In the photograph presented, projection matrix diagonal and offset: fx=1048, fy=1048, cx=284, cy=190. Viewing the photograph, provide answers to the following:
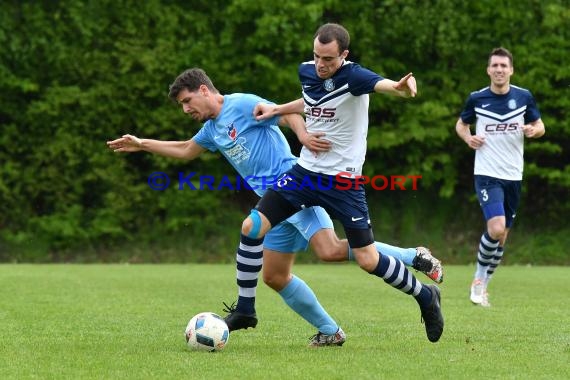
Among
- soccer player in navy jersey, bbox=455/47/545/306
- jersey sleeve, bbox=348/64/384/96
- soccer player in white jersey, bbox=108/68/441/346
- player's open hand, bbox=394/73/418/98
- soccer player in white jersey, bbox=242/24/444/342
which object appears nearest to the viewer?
player's open hand, bbox=394/73/418/98

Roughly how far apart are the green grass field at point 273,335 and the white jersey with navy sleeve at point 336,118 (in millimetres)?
A: 1133

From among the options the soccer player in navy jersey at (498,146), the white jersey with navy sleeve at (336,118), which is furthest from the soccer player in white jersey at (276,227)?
the soccer player in navy jersey at (498,146)

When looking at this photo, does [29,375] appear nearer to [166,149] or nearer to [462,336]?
[166,149]

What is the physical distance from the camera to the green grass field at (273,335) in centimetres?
540

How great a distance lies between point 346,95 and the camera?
6293 millimetres

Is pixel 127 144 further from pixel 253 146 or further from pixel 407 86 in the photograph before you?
pixel 407 86

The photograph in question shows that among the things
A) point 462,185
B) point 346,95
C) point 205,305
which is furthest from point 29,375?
point 462,185

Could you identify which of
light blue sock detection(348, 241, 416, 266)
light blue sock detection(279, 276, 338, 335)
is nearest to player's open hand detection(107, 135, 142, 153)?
light blue sock detection(279, 276, 338, 335)

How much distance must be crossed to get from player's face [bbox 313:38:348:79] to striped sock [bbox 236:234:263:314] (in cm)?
110

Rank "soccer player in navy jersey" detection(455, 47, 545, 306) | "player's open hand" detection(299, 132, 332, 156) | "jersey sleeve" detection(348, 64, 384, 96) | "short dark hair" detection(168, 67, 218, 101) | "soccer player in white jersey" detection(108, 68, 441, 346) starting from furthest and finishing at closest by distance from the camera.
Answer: "soccer player in navy jersey" detection(455, 47, 545, 306) → "short dark hair" detection(168, 67, 218, 101) → "soccer player in white jersey" detection(108, 68, 441, 346) → "player's open hand" detection(299, 132, 332, 156) → "jersey sleeve" detection(348, 64, 384, 96)

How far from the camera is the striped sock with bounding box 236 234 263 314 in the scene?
6.40m

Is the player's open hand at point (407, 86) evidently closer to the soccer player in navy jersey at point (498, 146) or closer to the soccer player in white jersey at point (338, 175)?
the soccer player in white jersey at point (338, 175)

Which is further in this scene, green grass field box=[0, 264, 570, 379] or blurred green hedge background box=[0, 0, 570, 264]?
blurred green hedge background box=[0, 0, 570, 264]

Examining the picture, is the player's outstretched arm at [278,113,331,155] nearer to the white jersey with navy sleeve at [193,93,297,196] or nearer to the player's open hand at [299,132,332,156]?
the player's open hand at [299,132,332,156]
